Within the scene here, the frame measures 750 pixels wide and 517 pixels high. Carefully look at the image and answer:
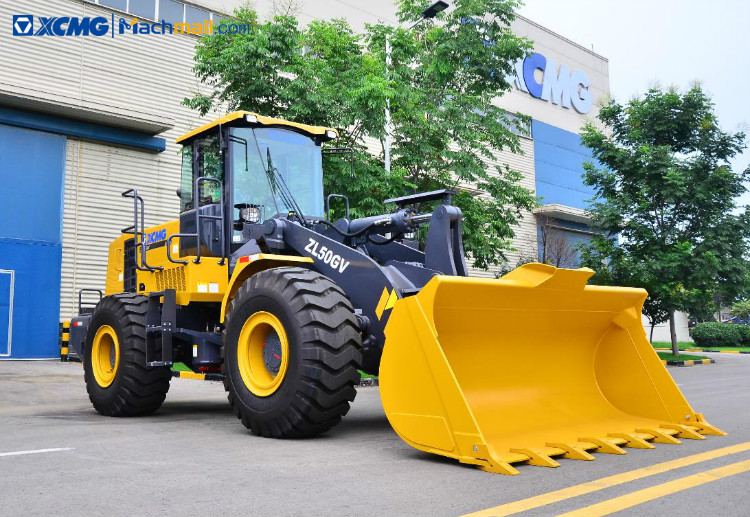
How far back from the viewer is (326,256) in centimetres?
684

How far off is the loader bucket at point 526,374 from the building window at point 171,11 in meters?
20.0

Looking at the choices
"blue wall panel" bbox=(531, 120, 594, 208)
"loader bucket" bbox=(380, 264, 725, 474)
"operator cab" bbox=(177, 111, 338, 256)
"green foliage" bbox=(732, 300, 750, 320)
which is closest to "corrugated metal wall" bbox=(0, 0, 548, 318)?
"operator cab" bbox=(177, 111, 338, 256)

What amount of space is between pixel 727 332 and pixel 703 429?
1475 inches

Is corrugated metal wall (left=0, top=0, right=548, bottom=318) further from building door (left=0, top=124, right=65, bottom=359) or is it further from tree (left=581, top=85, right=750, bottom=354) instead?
tree (left=581, top=85, right=750, bottom=354)

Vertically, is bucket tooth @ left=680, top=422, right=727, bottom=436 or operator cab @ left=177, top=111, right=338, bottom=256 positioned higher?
operator cab @ left=177, top=111, right=338, bottom=256

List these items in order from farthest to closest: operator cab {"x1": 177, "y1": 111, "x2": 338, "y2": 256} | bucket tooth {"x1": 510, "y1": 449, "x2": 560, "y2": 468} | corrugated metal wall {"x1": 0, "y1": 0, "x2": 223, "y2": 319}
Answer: corrugated metal wall {"x1": 0, "y1": 0, "x2": 223, "y2": 319}
operator cab {"x1": 177, "y1": 111, "x2": 338, "y2": 256}
bucket tooth {"x1": 510, "y1": 449, "x2": 560, "y2": 468}

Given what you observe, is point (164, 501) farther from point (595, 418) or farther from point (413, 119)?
point (413, 119)

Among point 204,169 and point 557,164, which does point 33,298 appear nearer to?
point 204,169

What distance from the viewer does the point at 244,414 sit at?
21.0ft

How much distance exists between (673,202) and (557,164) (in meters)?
15.5

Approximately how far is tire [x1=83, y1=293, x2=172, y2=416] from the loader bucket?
3.91m

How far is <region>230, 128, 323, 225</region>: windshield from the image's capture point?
785cm

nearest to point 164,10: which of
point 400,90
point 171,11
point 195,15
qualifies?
point 171,11

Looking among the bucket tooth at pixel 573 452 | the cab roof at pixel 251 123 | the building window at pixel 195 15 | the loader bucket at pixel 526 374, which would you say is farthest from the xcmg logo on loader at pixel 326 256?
the building window at pixel 195 15
